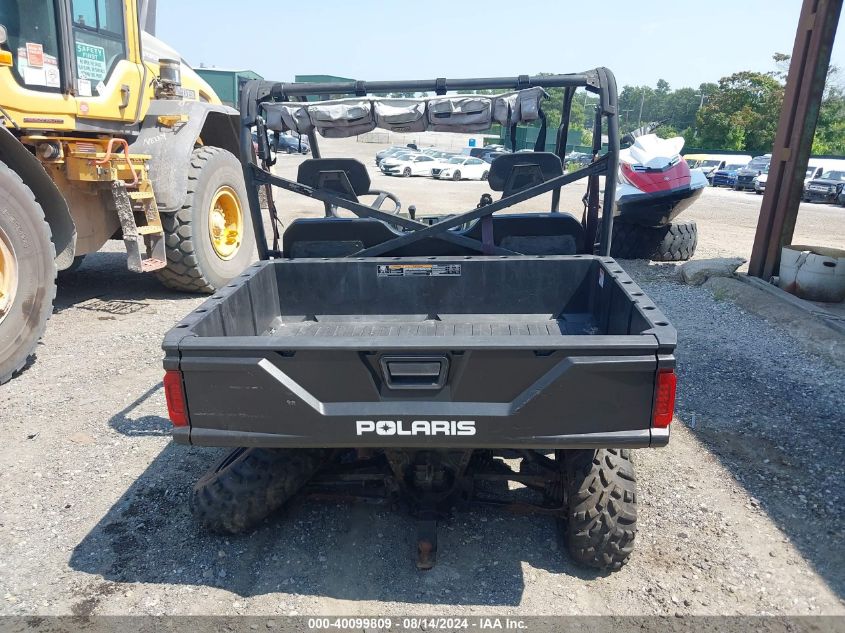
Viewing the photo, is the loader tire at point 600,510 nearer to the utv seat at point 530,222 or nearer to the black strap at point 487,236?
the black strap at point 487,236

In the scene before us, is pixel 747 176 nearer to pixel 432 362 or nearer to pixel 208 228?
pixel 208 228

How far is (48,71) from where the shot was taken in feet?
16.1

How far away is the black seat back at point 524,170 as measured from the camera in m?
4.05

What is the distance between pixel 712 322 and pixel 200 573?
521cm

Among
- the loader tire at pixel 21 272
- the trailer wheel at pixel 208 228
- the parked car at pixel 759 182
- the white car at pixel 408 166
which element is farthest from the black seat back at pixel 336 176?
the parked car at pixel 759 182

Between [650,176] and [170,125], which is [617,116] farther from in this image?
[650,176]

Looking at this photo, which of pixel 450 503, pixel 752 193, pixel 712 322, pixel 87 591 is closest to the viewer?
pixel 87 591

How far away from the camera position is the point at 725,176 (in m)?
30.2

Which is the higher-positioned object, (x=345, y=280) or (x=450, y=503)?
(x=345, y=280)

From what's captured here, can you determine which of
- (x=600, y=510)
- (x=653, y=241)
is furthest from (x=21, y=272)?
(x=653, y=241)

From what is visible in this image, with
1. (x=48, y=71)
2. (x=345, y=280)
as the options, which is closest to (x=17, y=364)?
(x=48, y=71)

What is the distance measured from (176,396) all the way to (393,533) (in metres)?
1.30

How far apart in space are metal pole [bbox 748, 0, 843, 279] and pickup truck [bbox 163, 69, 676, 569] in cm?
377

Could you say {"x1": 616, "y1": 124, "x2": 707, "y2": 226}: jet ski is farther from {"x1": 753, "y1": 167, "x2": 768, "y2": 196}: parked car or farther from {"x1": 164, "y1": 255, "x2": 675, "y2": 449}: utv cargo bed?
{"x1": 753, "y1": 167, "x2": 768, "y2": 196}: parked car
